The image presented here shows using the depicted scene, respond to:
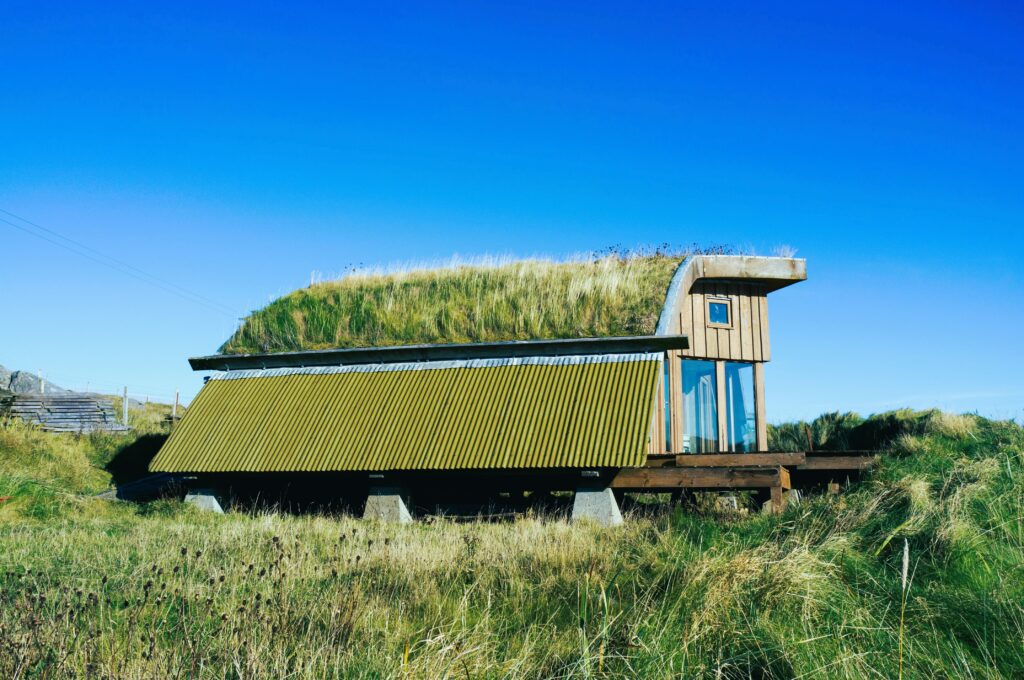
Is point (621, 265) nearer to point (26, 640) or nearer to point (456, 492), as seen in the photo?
point (456, 492)

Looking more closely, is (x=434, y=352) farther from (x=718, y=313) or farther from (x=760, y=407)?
(x=760, y=407)

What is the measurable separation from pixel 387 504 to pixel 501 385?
152 inches

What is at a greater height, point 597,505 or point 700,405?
point 700,405

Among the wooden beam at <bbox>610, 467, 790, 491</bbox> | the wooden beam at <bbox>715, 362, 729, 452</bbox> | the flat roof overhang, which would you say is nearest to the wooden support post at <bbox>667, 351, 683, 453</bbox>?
the wooden beam at <bbox>715, 362, 729, 452</bbox>

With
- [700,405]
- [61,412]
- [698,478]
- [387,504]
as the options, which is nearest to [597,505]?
[698,478]

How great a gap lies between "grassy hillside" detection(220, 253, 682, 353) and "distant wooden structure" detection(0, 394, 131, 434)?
850 centimetres

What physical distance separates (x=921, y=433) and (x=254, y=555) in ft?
52.3

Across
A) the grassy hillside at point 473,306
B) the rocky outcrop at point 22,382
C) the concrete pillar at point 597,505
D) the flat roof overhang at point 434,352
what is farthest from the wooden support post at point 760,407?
the rocky outcrop at point 22,382

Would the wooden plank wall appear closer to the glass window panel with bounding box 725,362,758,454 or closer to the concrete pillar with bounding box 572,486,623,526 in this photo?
the glass window panel with bounding box 725,362,758,454

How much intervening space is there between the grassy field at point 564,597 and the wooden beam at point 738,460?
2957mm

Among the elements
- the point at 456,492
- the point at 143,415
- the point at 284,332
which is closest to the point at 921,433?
the point at 456,492

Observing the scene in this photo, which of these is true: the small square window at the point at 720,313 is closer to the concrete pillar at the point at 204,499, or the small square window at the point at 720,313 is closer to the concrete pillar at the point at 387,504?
the concrete pillar at the point at 387,504

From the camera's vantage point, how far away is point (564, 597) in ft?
27.7

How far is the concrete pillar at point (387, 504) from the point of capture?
19141 mm
